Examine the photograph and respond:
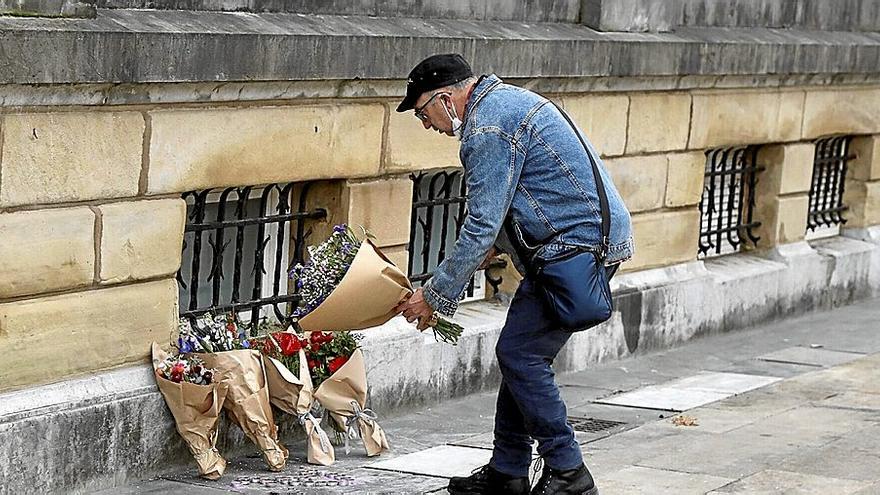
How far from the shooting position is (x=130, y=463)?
6582mm

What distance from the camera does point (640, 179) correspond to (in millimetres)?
10047

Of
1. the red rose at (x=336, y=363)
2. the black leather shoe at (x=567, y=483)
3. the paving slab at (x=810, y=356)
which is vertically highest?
the red rose at (x=336, y=363)

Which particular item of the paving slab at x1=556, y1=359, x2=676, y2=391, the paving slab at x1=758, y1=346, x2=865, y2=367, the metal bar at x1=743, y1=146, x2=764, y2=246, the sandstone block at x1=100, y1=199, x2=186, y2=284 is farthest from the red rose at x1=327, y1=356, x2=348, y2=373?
the metal bar at x1=743, y1=146, x2=764, y2=246

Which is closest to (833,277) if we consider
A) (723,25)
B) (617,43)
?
(723,25)

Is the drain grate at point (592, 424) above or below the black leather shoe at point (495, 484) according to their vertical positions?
below

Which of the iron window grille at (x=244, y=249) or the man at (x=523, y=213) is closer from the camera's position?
the man at (x=523, y=213)

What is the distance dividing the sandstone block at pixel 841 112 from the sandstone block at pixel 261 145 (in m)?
5.01

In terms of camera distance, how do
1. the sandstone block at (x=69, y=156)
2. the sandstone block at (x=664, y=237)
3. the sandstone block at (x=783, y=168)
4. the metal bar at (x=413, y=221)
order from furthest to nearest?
the sandstone block at (x=783, y=168) → the sandstone block at (x=664, y=237) → the metal bar at (x=413, y=221) → the sandstone block at (x=69, y=156)

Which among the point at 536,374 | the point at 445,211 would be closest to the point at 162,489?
the point at 536,374

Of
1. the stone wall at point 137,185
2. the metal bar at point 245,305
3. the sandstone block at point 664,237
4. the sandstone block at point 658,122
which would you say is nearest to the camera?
the stone wall at point 137,185

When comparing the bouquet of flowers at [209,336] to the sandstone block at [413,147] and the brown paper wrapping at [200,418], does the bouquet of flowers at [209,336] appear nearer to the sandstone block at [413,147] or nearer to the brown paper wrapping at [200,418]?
the brown paper wrapping at [200,418]

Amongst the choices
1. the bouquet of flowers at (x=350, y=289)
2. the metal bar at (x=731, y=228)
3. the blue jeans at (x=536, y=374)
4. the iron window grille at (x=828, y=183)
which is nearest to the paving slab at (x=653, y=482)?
the blue jeans at (x=536, y=374)

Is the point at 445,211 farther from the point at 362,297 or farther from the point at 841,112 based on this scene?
the point at 841,112

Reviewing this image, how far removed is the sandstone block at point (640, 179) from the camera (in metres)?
9.83
